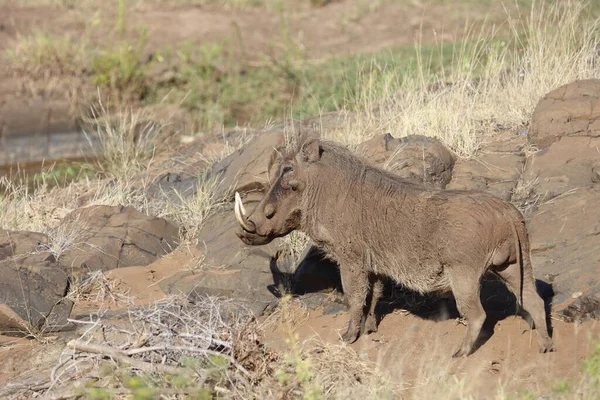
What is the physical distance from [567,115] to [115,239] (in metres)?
3.75

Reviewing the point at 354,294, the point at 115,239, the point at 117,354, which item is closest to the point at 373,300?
the point at 354,294

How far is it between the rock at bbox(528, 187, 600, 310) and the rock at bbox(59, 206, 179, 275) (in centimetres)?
288

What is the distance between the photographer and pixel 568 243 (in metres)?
5.79

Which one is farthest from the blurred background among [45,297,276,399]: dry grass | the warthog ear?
[45,297,276,399]: dry grass

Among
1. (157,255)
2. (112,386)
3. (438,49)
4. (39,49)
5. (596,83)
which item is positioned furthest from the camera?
(39,49)

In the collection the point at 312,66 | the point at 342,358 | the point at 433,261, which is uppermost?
the point at 433,261

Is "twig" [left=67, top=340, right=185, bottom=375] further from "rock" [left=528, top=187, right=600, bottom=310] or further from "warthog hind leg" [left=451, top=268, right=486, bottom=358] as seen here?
"rock" [left=528, top=187, right=600, bottom=310]

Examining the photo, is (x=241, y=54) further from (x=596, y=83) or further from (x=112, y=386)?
(x=112, y=386)

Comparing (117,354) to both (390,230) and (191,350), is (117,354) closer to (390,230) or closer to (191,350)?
(191,350)

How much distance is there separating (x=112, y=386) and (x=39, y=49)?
9486mm

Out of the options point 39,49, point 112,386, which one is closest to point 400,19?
point 39,49

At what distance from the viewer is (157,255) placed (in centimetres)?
690

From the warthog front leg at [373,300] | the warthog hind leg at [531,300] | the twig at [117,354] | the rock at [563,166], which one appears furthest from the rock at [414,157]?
the twig at [117,354]

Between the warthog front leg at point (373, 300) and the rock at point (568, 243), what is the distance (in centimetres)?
104
